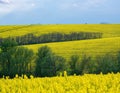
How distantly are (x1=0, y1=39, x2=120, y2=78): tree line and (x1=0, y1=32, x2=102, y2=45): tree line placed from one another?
1063 inches

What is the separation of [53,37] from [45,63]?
130ft

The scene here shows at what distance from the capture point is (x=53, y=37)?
3679 inches

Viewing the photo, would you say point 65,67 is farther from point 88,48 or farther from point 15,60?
point 88,48

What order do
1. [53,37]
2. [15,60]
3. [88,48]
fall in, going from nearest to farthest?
[15,60] < [88,48] < [53,37]

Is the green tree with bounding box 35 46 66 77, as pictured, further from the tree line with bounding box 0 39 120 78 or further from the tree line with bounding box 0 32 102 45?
the tree line with bounding box 0 32 102 45

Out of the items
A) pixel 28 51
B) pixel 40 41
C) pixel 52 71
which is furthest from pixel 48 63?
pixel 40 41

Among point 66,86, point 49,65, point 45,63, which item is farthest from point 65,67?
point 66,86

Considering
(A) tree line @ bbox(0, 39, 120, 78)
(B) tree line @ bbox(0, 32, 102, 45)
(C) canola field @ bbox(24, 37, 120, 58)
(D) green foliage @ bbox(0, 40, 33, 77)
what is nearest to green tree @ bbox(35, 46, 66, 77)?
(A) tree line @ bbox(0, 39, 120, 78)

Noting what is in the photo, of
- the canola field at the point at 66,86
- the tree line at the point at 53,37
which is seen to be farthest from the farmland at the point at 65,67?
the tree line at the point at 53,37

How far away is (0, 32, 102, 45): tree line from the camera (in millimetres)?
90694

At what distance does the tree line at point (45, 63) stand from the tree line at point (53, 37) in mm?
27008

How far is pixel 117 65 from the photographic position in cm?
5069

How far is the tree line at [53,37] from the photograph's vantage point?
3571 inches

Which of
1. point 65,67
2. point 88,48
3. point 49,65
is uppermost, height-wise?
point 49,65
